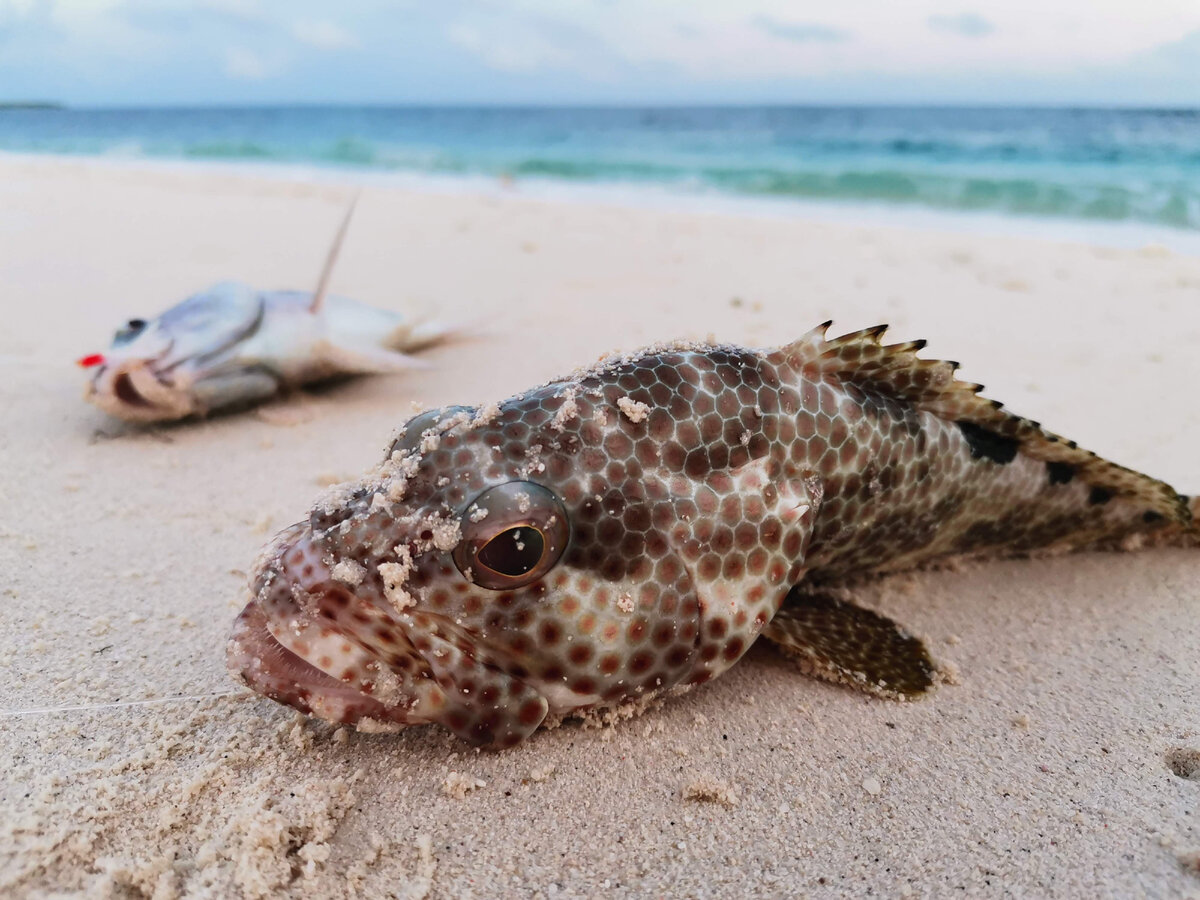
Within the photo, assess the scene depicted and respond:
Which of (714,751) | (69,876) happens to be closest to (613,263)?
(714,751)

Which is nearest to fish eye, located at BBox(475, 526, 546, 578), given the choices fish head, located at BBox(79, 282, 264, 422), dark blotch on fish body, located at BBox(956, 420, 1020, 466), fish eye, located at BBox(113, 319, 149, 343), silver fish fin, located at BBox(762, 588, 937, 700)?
silver fish fin, located at BBox(762, 588, 937, 700)

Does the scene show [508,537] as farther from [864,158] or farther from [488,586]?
[864,158]

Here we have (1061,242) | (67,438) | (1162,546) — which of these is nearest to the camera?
(1162,546)

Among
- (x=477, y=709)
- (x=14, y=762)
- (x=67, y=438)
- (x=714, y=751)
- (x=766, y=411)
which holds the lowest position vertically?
(x=67, y=438)

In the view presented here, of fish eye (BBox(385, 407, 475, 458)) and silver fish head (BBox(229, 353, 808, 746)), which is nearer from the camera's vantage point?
silver fish head (BBox(229, 353, 808, 746))

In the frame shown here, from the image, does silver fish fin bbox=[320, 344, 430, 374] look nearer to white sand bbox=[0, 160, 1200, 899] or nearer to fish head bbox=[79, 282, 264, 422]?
white sand bbox=[0, 160, 1200, 899]

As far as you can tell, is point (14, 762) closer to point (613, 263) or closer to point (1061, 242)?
point (613, 263)

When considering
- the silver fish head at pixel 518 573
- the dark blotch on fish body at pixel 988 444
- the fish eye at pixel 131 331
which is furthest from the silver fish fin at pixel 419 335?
the dark blotch on fish body at pixel 988 444
